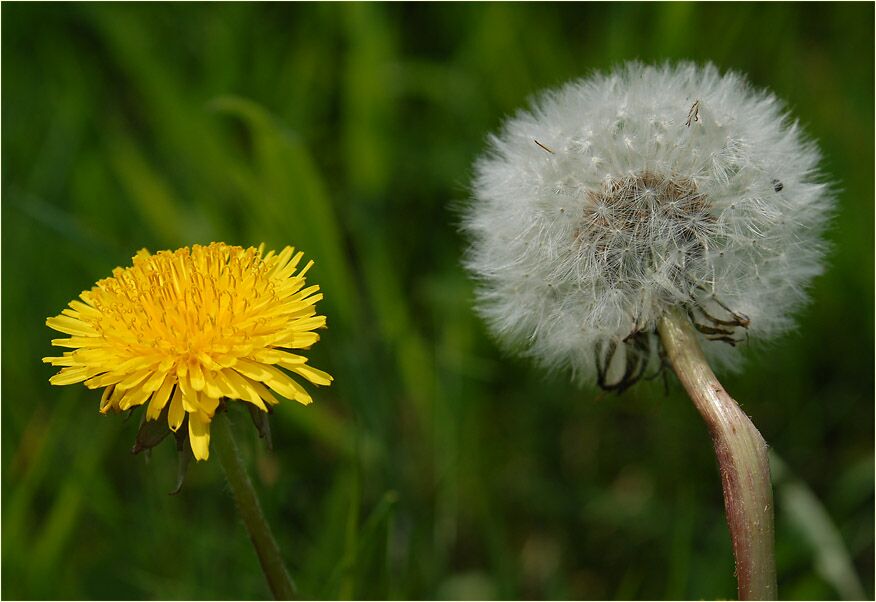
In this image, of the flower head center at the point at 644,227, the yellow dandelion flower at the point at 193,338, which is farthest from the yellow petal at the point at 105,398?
the flower head center at the point at 644,227

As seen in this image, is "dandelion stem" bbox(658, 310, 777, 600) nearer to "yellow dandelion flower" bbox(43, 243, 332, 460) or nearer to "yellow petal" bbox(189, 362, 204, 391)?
"yellow dandelion flower" bbox(43, 243, 332, 460)

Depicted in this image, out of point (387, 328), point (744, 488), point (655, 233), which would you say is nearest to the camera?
point (744, 488)

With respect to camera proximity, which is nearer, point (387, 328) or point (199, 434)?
point (199, 434)

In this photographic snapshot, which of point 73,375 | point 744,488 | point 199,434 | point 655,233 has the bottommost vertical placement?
point 744,488

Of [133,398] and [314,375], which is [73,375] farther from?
[314,375]

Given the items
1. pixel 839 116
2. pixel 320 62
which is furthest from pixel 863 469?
pixel 320 62

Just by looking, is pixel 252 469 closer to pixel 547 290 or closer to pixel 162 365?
pixel 162 365

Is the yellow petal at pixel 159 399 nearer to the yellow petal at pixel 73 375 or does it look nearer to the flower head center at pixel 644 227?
the yellow petal at pixel 73 375

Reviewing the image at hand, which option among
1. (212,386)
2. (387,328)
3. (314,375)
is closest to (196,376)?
(212,386)
